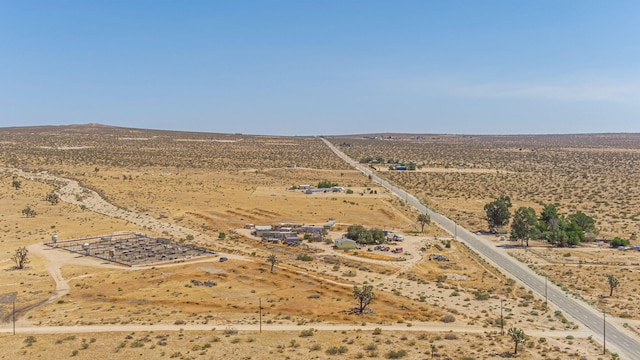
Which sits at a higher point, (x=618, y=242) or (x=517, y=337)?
(x=618, y=242)

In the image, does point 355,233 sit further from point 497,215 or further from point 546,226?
point 546,226

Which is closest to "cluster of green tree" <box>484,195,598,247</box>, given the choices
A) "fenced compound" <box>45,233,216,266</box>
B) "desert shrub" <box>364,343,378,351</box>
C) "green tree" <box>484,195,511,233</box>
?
"green tree" <box>484,195,511,233</box>

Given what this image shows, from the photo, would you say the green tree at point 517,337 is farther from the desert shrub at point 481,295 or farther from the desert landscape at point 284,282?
the desert shrub at point 481,295

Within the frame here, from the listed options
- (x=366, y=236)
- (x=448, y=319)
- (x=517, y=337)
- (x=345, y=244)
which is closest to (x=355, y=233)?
(x=366, y=236)

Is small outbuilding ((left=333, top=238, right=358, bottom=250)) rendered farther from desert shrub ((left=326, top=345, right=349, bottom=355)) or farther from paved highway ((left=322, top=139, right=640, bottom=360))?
desert shrub ((left=326, top=345, right=349, bottom=355))

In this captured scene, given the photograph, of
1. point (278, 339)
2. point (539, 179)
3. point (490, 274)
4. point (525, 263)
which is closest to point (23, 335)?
point (278, 339)
